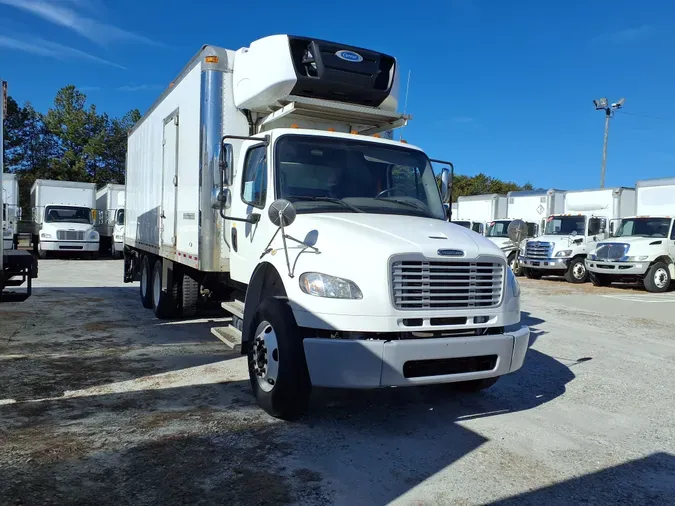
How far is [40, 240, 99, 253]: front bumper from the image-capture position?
23.6 m

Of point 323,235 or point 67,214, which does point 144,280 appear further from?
point 67,214

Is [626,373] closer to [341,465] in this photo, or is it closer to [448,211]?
[448,211]

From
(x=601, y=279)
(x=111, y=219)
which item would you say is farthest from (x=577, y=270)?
(x=111, y=219)

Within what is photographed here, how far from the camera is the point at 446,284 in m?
4.46

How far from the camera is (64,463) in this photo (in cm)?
374

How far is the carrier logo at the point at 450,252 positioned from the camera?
4417 mm

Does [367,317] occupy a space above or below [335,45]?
below

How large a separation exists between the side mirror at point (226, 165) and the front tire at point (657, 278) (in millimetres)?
15568

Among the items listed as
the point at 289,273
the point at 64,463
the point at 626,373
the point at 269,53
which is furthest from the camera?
the point at 626,373

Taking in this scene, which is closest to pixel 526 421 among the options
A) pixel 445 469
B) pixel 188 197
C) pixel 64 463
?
pixel 445 469

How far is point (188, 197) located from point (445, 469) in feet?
16.5

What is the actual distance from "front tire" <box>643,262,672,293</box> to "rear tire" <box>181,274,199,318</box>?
14.4 m

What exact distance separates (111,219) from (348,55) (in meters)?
24.4

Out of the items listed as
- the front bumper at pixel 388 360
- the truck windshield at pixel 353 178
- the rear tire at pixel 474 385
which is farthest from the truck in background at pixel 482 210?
the front bumper at pixel 388 360
